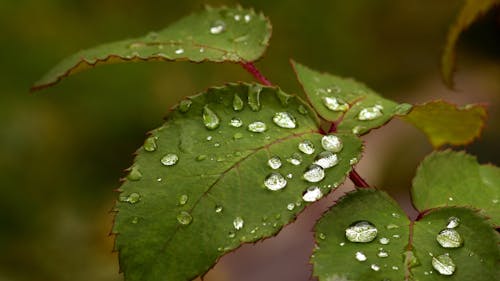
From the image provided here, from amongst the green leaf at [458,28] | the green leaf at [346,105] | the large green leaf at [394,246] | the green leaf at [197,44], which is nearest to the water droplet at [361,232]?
the large green leaf at [394,246]

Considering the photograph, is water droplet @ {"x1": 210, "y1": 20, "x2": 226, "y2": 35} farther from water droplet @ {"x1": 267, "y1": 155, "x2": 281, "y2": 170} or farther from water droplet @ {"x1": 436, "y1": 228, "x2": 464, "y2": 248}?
water droplet @ {"x1": 436, "y1": 228, "x2": 464, "y2": 248}

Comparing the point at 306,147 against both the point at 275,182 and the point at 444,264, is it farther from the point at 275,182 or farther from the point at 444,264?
the point at 444,264

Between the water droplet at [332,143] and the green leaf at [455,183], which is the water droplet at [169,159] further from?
the green leaf at [455,183]

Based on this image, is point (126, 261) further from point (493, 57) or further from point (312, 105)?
point (493, 57)

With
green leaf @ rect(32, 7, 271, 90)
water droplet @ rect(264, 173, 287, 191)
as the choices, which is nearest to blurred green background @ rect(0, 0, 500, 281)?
green leaf @ rect(32, 7, 271, 90)

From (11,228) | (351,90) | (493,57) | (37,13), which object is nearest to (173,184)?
(351,90)

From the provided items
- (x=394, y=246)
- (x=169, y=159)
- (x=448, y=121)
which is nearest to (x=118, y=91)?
(x=448, y=121)
